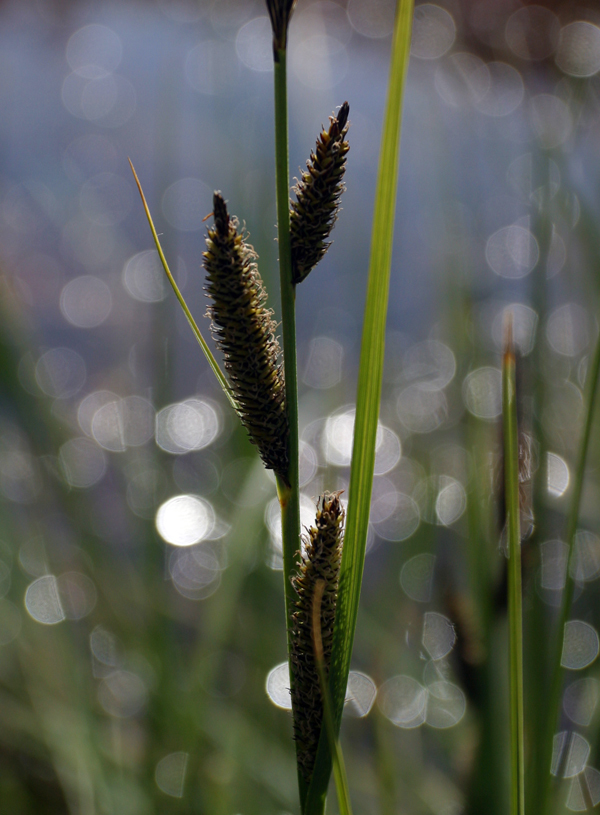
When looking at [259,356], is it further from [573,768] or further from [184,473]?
[184,473]

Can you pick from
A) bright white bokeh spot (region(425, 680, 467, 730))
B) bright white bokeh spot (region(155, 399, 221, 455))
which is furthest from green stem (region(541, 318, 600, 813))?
bright white bokeh spot (region(155, 399, 221, 455))

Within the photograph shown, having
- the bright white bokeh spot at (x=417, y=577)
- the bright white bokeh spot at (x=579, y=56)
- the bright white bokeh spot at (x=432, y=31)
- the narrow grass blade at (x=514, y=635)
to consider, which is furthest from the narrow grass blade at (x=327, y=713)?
the bright white bokeh spot at (x=432, y=31)

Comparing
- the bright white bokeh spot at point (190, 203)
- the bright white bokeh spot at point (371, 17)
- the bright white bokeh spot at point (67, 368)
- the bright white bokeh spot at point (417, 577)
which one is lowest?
the bright white bokeh spot at point (417, 577)

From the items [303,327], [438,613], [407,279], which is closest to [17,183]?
[303,327]

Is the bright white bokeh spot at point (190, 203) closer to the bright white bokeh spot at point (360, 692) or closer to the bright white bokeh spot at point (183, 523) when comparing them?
the bright white bokeh spot at point (183, 523)

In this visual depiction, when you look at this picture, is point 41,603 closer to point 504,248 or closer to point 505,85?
point 504,248

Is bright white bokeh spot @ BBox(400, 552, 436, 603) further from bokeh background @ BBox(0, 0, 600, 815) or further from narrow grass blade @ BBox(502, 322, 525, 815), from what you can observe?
narrow grass blade @ BBox(502, 322, 525, 815)

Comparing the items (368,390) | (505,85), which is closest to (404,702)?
(368,390)
